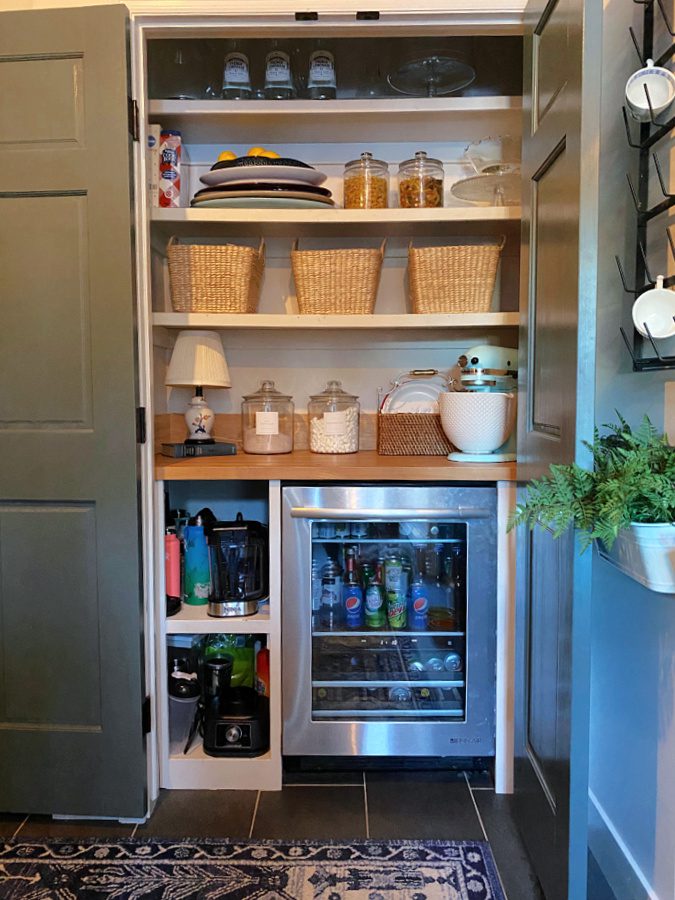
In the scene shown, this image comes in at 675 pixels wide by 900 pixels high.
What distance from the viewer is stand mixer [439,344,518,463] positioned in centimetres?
191

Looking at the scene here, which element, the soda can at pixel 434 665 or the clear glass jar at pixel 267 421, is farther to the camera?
the clear glass jar at pixel 267 421

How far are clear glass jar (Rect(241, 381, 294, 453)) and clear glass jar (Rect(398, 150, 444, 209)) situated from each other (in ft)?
2.43

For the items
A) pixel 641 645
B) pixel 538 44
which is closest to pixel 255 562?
pixel 641 645

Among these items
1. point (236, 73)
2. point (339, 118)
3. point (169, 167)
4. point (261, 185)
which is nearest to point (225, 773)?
point (261, 185)

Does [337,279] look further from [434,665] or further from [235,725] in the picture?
[235,725]

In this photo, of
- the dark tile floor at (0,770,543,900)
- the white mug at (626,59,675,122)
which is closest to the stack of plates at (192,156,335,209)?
Answer: the white mug at (626,59,675,122)

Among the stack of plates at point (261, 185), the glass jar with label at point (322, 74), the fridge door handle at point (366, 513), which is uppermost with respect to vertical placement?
the glass jar with label at point (322, 74)

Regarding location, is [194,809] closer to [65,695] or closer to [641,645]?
[65,695]

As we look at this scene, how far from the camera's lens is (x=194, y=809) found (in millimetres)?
1855

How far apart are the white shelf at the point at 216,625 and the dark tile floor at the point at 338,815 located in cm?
48

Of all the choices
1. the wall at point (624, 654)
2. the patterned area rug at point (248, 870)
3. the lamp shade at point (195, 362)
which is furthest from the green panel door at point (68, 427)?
the wall at point (624, 654)

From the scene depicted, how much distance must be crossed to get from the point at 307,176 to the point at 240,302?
0.42 meters

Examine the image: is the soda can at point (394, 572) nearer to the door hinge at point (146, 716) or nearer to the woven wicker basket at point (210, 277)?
the door hinge at point (146, 716)

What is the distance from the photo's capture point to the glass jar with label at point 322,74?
2.00 m
